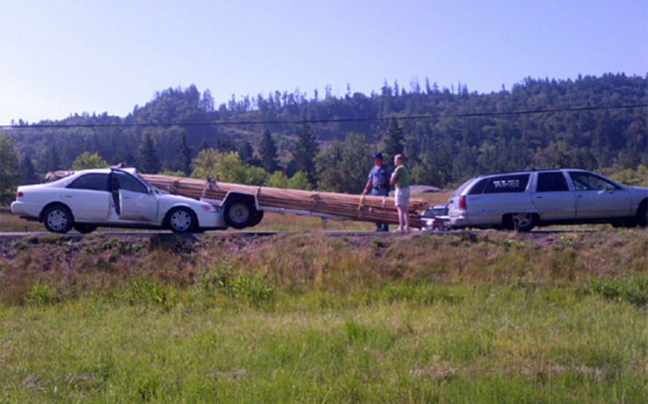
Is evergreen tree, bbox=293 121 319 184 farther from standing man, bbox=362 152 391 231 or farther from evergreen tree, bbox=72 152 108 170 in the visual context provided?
standing man, bbox=362 152 391 231

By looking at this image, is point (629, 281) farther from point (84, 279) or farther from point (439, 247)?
point (84, 279)

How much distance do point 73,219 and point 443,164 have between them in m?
44.0

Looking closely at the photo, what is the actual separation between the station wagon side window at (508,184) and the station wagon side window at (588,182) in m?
1.12

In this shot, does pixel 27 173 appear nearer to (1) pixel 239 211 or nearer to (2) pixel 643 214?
(1) pixel 239 211

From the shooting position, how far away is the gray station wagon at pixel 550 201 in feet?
51.4

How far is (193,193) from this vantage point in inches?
728

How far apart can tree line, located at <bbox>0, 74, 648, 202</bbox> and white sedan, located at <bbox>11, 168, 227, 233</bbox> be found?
66.3ft

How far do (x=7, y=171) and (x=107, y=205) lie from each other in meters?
18.9

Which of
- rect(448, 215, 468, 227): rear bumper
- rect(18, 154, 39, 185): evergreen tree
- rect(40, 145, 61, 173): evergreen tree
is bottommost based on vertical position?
rect(448, 215, 468, 227): rear bumper

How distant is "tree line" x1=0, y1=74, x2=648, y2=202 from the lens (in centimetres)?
4472

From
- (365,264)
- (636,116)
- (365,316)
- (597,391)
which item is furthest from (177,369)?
(636,116)

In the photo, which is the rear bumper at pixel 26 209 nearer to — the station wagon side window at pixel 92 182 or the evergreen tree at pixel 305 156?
the station wagon side window at pixel 92 182

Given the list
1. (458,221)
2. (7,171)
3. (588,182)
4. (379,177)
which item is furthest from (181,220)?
(7,171)

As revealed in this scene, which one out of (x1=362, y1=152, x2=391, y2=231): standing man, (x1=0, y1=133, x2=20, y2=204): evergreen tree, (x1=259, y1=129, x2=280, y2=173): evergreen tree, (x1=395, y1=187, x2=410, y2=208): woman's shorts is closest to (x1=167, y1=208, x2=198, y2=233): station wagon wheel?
(x1=362, y1=152, x2=391, y2=231): standing man
